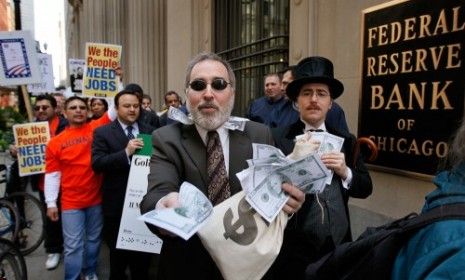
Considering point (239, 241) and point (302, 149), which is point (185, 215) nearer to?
point (239, 241)

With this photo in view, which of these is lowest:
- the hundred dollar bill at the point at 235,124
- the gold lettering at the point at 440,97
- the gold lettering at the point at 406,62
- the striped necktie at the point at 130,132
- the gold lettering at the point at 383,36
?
the striped necktie at the point at 130,132

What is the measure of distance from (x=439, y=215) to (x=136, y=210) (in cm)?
340

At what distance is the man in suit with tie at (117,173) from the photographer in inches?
166

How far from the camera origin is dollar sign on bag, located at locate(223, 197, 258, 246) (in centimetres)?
175

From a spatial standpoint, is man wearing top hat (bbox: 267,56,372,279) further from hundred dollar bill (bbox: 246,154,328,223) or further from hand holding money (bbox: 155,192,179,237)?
hand holding money (bbox: 155,192,179,237)

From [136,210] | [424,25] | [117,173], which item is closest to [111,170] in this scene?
[117,173]

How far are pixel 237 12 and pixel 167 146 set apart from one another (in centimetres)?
784

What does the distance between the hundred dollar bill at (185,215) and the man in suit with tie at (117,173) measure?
2.59 m

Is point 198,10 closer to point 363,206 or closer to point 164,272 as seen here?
point 363,206

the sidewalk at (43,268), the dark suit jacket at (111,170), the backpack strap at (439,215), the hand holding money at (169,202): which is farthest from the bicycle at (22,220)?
the backpack strap at (439,215)

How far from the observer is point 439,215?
102 cm

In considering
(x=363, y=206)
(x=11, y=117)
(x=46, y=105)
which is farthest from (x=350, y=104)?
(x=11, y=117)

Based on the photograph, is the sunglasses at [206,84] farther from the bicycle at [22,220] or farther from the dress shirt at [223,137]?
the bicycle at [22,220]

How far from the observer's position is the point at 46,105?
601 centimetres
